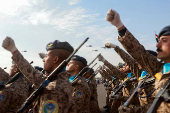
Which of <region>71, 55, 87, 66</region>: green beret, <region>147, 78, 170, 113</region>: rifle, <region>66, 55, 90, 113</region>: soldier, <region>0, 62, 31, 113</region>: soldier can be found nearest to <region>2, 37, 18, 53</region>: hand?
<region>0, 62, 31, 113</region>: soldier

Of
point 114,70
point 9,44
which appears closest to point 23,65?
point 9,44

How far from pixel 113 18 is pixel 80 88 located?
2843mm

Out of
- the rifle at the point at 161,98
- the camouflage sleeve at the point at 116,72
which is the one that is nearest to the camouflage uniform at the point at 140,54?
the rifle at the point at 161,98

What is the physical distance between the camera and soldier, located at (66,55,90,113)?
4351mm

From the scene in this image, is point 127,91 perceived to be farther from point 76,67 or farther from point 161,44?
point 161,44

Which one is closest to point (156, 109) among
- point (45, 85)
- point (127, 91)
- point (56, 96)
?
point (56, 96)

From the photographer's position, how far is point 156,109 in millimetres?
1771

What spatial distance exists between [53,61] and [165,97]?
1812mm

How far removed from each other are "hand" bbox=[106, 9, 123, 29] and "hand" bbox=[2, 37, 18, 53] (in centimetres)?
153

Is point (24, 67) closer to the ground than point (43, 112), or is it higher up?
higher up

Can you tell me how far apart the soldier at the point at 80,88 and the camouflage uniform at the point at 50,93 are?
6.34 feet

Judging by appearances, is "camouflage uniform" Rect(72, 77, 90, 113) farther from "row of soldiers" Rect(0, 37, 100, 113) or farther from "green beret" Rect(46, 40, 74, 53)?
"green beret" Rect(46, 40, 74, 53)

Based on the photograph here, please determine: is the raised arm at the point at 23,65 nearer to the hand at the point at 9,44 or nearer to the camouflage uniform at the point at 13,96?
the hand at the point at 9,44

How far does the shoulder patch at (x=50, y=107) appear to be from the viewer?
2016 millimetres
